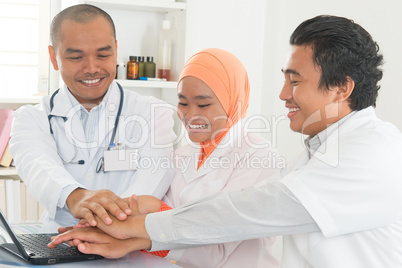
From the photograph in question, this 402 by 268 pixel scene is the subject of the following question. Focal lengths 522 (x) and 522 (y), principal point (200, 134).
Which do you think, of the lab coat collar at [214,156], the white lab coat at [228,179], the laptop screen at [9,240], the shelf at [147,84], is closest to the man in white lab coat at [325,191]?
the laptop screen at [9,240]

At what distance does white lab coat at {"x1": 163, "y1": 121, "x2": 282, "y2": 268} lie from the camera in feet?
5.44

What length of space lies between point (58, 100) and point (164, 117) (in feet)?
1.38

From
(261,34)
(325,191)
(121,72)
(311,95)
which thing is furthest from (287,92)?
(261,34)

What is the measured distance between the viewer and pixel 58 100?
205cm

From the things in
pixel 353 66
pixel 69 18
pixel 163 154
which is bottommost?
pixel 163 154

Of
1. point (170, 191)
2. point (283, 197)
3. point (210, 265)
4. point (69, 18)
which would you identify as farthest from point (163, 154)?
point (283, 197)

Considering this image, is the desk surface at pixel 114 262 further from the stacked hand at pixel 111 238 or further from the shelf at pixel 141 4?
the shelf at pixel 141 4

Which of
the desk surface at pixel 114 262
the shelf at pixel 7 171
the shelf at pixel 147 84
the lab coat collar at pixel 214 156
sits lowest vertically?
the shelf at pixel 7 171

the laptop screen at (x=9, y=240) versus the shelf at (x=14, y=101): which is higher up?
the shelf at (x=14, y=101)

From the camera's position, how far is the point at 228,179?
1785mm

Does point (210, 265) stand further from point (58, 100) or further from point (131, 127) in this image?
point (58, 100)

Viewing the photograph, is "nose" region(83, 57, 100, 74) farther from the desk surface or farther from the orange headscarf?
the desk surface

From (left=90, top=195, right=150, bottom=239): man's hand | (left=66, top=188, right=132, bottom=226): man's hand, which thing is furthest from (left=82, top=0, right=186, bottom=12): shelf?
(left=90, top=195, right=150, bottom=239): man's hand

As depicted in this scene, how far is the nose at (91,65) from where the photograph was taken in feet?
6.47
